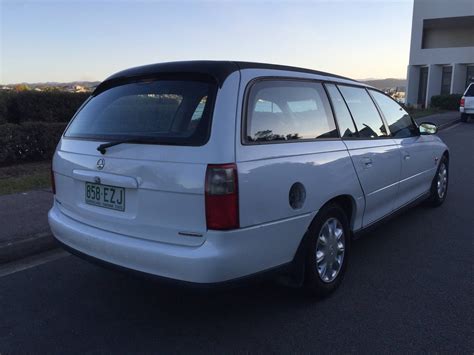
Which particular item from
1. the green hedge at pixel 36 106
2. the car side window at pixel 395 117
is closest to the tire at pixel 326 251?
the car side window at pixel 395 117

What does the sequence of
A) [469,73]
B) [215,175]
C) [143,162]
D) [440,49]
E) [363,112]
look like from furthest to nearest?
[469,73] → [440,49] → [363,112] → [143,162] → [215,175]

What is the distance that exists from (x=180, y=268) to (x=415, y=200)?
11.9ft

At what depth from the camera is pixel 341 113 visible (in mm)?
3920

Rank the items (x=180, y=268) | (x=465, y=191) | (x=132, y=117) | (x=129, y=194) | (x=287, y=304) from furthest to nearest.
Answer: (x=465, y=191)
(x=287, y=304)
(x=132, y=117)
(x=129, y=194)
(x=180, y=268)

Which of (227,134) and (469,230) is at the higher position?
(227,134)

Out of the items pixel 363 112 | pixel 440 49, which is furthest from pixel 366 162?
pixel 440 49

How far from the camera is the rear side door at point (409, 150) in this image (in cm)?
482

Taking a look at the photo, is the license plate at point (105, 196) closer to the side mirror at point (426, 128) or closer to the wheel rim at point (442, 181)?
the side mirror at point (426, 128)

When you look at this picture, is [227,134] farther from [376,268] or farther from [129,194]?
[376,268]

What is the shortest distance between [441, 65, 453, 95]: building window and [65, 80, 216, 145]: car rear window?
35.5 m

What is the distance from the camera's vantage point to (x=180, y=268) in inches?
107

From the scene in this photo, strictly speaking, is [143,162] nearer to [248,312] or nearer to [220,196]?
[220,196]

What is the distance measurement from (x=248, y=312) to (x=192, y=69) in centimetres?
181

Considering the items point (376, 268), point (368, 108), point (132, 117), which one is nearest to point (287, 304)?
point (376, 268)
